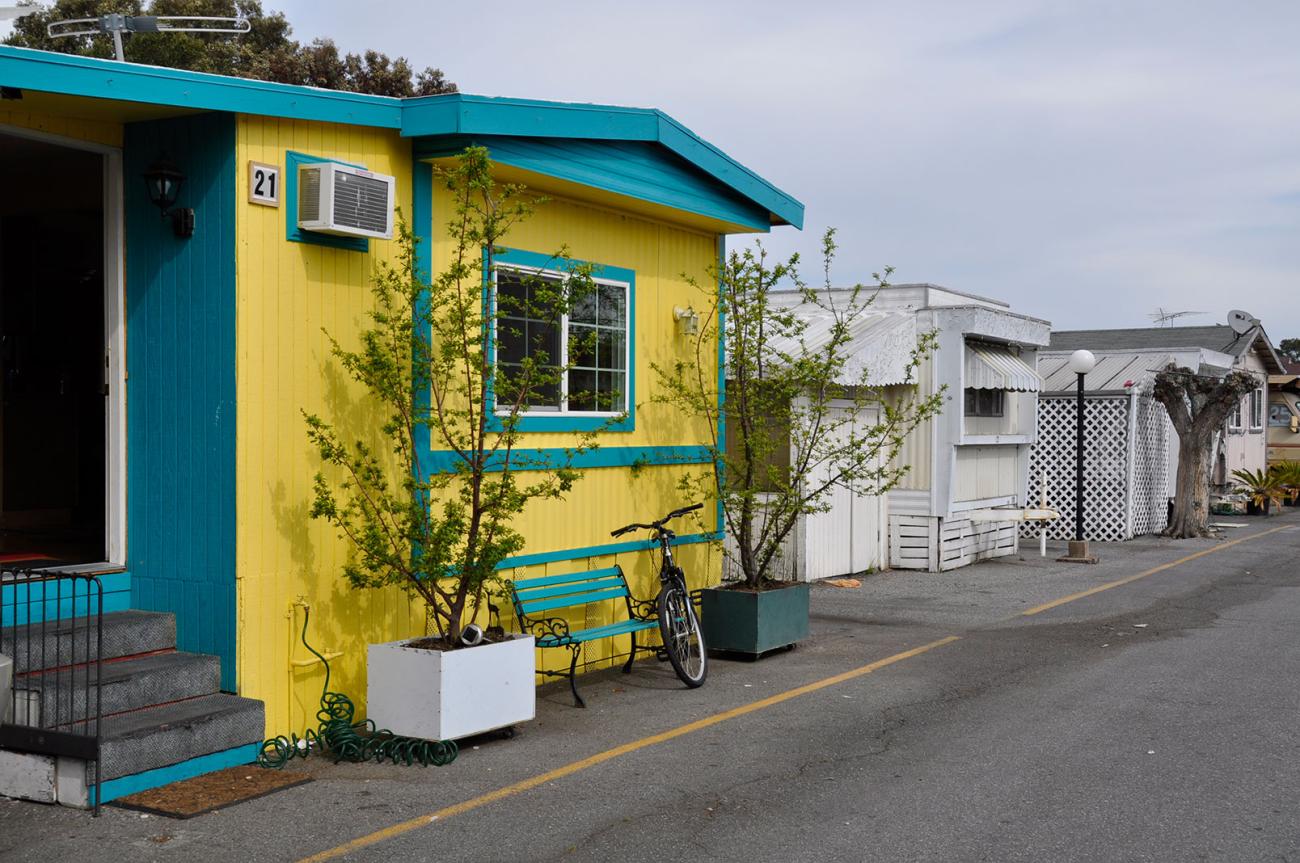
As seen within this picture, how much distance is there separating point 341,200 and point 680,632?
12.2 ft

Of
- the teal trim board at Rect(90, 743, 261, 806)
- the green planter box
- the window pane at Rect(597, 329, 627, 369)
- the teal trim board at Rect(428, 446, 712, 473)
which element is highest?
the window pane at Rect(597, 329, 627, 369)

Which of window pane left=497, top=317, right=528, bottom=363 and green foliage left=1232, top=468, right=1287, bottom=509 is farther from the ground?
window pane left=497, top=317, right=528, bottom=363

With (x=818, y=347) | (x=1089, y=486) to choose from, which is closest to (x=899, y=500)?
(x=818, y=347)

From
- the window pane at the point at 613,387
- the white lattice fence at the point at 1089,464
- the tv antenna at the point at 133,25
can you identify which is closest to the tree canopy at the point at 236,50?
the tv antenna at the point at 133,25

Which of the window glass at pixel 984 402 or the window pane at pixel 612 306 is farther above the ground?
the window pane at pixel 612 306

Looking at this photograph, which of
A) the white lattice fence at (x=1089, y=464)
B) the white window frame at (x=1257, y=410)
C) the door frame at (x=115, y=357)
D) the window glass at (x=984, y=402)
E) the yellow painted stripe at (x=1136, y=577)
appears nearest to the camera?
the door frame at (x=115, y=357)

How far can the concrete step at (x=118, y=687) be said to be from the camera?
5.90 m

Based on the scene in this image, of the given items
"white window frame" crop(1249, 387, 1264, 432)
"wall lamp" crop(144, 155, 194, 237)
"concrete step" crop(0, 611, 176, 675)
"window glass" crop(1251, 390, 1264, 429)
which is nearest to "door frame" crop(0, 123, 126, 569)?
"wall lamp" crop(144, 155, 194, 237)

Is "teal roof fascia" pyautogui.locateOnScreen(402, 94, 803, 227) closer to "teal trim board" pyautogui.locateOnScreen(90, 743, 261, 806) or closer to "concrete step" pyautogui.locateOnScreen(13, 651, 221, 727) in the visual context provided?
"concrete step" pyautogui.locateOnScreen(13, 651, 221, 727)

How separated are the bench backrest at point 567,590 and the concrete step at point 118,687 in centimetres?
193

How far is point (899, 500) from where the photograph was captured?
52.2ft

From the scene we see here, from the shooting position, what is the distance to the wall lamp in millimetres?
6656

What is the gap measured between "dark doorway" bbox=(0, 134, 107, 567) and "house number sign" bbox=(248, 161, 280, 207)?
2785 millimetres

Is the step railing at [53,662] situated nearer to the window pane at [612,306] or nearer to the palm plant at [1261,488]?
the window pane at [612,306]
